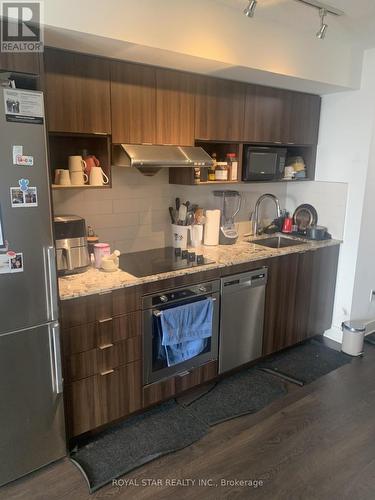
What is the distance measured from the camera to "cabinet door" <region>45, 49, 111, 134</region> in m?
1.99

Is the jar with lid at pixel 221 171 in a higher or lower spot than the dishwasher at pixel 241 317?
higher

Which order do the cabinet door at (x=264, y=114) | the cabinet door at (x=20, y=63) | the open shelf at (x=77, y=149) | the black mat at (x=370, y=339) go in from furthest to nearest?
the black mat at (x=370, y=339), the cabinet door at (x=264, y=114), the open shelf at (x=77, y=149), the cabinet door at (x=20, y=63)

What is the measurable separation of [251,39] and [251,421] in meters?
2.43

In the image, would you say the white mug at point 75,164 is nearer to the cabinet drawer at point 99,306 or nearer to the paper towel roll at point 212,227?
the cabinet drawer at point 99,306

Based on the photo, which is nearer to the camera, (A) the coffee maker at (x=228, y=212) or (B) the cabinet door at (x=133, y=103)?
(B) the cabinet door at (x=133, y=103)

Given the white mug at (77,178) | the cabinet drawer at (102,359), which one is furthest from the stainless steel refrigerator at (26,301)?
the white mug at (77,178)

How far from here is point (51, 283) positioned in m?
1.82

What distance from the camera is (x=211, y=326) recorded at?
2.56 m

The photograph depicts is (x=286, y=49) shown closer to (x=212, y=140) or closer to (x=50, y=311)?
(x=212, y=140)

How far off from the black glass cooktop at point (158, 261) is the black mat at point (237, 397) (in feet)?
3.11

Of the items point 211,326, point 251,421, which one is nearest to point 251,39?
point 211,326

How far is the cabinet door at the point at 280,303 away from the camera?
9.64ft

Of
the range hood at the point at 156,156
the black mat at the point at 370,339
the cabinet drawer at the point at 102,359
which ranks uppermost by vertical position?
the range hood at the point at 156,156

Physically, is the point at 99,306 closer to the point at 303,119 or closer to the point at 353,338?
the point at 353,338
